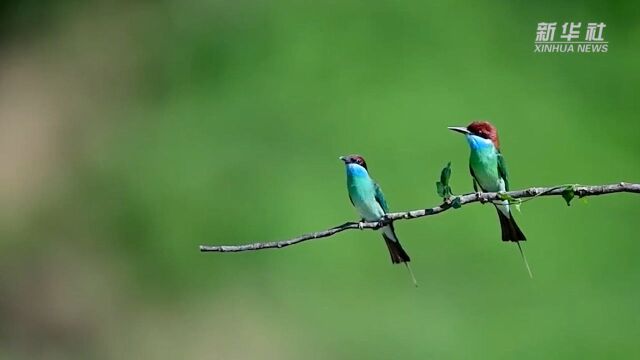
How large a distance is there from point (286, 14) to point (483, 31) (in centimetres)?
65

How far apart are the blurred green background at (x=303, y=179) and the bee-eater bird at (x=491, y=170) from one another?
30mm

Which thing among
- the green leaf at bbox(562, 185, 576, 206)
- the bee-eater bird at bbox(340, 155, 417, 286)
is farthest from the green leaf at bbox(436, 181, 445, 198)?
the green leaf at bbox(562, 185, 576, 206)

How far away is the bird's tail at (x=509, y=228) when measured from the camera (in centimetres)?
230

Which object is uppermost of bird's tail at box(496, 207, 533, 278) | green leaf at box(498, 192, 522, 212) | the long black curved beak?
the long black curved beak

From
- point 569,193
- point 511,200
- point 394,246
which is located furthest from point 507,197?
point 394,246

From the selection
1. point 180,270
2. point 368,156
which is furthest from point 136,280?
point 368,156

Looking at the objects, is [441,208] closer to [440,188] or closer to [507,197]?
[440,188]

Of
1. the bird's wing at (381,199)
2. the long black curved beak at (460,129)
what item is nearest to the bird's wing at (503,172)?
the long black curved beak at (460,129)

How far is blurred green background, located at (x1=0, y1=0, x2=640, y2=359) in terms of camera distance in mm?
2289

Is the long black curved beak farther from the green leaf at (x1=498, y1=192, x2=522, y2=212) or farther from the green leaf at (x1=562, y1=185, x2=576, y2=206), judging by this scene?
the green leaf at (x1=562, y1=185, x2=576, y2=206)

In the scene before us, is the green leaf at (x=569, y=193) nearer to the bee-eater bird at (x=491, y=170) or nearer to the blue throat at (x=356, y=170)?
the bee-eater bird at (x=491, y=170)

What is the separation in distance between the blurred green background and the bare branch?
0.03m

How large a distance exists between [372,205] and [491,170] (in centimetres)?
38

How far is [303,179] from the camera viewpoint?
2.46 metres
